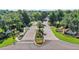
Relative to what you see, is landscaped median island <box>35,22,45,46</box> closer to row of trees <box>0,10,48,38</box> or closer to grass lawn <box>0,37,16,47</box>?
row of trees <box>0,10,48,38</box>

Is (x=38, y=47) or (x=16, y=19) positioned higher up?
(x=16, y=19)

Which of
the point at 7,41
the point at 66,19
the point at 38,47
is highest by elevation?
the point at 66,19

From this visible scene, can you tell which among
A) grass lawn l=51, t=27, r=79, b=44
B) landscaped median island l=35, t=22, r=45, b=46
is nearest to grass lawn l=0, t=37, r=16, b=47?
landscaped median island l=35, t=22, r=45, b=46

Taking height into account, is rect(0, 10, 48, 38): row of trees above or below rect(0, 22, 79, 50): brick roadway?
above

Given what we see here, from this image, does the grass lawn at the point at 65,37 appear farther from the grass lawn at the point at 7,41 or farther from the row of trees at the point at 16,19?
the grass lawn at the point at 7,41

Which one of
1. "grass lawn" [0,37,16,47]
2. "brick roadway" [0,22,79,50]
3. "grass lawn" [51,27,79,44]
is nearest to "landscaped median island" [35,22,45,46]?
"brick roadway" [0,22,79,50]

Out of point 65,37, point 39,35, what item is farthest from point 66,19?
point 39,35

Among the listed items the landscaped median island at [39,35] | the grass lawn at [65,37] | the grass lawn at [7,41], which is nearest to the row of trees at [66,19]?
the grass lawn at [65,37]

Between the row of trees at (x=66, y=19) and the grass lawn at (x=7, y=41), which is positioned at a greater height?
the row of trees at (x=66, y=19)

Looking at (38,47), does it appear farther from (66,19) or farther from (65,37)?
(66,19)

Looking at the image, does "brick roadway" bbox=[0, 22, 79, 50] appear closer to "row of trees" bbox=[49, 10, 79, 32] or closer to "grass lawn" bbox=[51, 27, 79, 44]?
"grass lawn" bbox=[51, 27, 79, 44]

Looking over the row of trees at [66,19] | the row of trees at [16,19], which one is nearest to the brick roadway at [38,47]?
the row of trees at [16,19]

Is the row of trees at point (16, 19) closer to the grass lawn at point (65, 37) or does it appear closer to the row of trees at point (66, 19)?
the row of trees at point (66, 19)

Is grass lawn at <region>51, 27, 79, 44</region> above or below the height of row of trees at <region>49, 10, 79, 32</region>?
below
